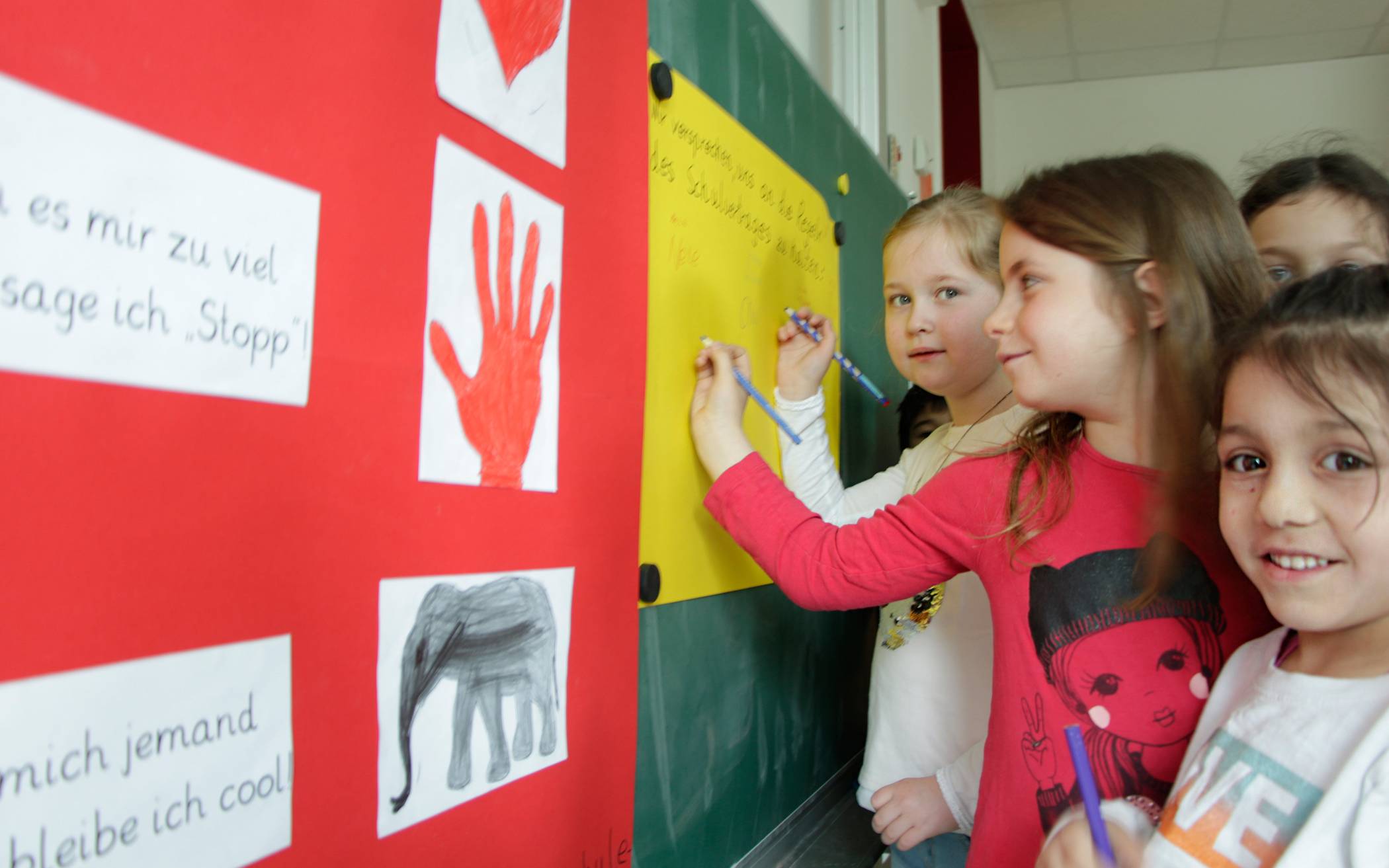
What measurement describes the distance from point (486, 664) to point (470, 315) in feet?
0.75

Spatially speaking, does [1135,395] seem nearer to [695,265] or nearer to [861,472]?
[695,265]

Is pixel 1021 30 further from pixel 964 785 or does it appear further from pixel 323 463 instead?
pixel 323 463

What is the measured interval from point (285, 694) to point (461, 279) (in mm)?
268

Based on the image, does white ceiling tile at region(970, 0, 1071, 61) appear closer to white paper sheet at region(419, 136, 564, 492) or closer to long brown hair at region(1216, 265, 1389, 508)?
long brown hair at region(1216, 265, 1389, 508)

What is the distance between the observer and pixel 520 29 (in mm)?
652

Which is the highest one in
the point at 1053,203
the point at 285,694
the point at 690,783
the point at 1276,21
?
the point at 1276,21

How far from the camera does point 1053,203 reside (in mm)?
819

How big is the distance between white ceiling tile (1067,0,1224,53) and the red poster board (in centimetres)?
329

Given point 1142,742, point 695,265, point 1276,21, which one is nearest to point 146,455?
point 695,265

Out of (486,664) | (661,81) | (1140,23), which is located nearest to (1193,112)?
(1140,23)

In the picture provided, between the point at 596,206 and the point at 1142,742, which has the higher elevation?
the point at 596,206

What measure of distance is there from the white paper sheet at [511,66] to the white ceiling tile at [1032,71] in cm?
360

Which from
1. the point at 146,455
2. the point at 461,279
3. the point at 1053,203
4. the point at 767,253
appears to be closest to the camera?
the point at 146,455

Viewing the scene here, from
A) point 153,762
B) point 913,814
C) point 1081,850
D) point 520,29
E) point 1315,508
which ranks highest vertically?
point 520,29
